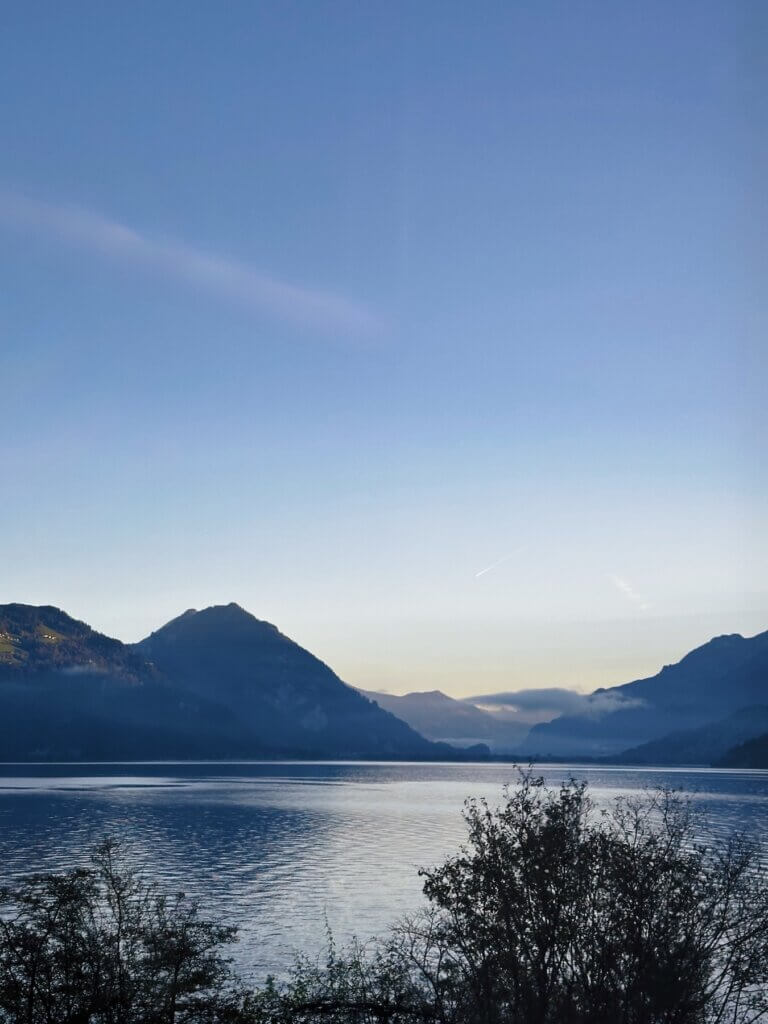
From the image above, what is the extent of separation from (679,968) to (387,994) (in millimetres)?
12129

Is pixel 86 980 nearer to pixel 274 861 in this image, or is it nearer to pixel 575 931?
pixel 575 931

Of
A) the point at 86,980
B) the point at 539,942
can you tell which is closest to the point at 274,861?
the point at 86,980

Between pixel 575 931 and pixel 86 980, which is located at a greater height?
pixel 575 931

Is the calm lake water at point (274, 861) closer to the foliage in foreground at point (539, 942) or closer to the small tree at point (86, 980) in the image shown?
the foliage in foreground at point (539, 942)

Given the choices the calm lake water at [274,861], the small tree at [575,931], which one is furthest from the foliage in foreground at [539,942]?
the calm lake water at [274,861]

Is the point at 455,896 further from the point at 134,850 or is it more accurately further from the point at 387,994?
the point at 134,850

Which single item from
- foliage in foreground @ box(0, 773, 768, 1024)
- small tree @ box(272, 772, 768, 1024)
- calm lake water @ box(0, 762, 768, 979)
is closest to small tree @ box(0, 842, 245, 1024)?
foliage in foreground @ box(0, 773, 768, 1024)

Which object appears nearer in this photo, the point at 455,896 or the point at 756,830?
the point at 455,896

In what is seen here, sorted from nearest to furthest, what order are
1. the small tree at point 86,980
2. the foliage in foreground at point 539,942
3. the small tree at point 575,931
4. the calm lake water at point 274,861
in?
the small tree at point 86,980 → the foliage in foreground at point 539,942 → the small tree at point 575,931 → the calm lake water at point 274,861

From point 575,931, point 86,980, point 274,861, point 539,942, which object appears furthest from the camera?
point 274,861

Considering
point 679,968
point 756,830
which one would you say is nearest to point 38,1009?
point 679,968

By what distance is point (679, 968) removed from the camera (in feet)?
122

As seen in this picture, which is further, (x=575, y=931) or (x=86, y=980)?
(x=575, y=931)

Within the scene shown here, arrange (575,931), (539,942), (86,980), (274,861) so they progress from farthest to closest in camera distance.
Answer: (274,861)
(575,931)
(539,942)
(86,980)
